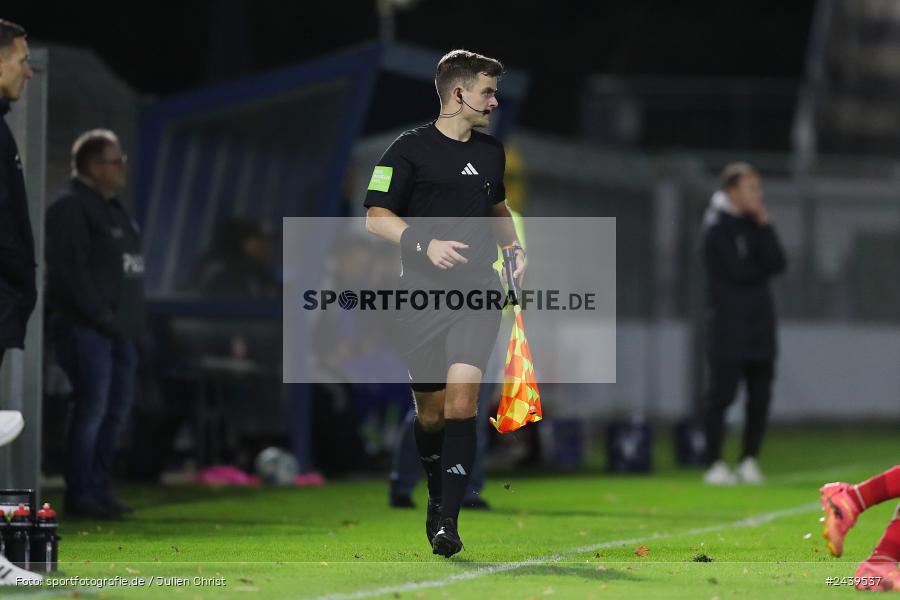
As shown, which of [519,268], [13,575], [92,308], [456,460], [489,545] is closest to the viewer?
[13,575]

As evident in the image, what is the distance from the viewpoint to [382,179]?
7.32 meters

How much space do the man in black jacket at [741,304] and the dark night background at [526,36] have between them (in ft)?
57.9

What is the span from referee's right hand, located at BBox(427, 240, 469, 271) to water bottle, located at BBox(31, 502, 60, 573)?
5.64 feet

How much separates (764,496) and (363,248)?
160 inches

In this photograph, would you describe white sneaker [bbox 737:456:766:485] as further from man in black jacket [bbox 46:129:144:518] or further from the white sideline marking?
man in black jacket [bbox 46:129:144:518]

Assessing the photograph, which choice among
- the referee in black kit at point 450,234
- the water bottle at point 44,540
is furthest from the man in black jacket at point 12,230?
the referee in black kit at point 450,234

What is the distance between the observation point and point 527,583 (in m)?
6.52

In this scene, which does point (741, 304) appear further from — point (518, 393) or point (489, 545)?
point (518, 393)

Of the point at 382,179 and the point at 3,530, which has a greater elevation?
the point at 382,179

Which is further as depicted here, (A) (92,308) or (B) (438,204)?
(A) (92,308)

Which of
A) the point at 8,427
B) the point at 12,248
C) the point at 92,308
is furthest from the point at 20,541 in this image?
the point at 92,308

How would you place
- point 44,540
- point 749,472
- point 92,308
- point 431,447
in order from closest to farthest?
point 44,540, point 431,447, point 92,308, point 749,472
